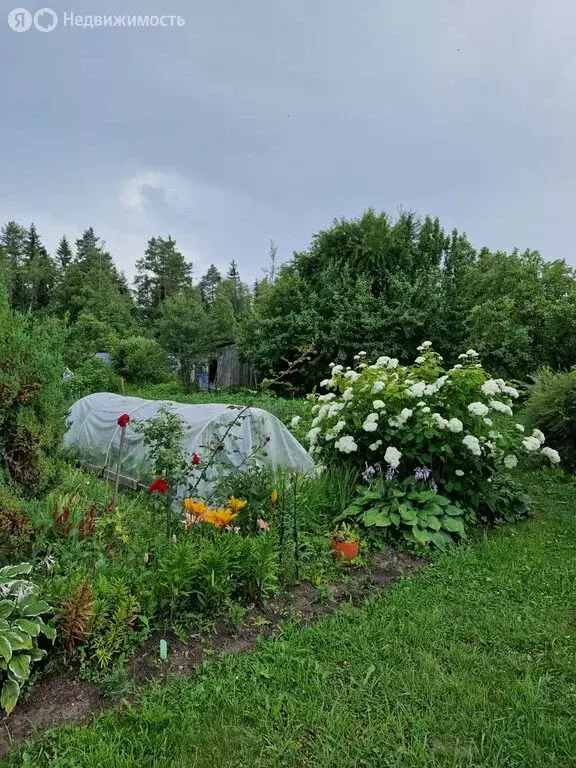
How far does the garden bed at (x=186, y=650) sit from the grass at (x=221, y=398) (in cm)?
486

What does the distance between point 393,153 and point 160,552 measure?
22.6ft

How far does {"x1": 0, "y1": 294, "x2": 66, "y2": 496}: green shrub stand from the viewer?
8.16 ft

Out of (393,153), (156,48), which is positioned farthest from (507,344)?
(156,48)

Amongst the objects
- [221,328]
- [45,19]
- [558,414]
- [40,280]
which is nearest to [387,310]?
[558,414]

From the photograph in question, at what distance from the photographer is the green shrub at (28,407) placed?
2.49 meters

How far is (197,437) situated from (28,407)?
166 cm

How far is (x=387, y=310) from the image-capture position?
41.2ft

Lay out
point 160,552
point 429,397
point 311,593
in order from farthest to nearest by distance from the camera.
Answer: point 429,397 < point 311,593 < point 160,552

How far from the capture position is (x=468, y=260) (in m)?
14.6

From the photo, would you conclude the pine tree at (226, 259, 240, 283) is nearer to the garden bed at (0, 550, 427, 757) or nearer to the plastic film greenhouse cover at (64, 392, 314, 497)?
the plastic film greenhouse cover at (64, 392, 314, 497)

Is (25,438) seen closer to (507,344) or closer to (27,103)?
(27,103)

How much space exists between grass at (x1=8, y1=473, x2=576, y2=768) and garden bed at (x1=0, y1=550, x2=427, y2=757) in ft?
0.28

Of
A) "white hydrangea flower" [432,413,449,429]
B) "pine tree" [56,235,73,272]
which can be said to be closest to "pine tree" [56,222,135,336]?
"pine tree" [56,235,73,272]

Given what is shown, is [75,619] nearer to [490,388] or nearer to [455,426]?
[455,426]
